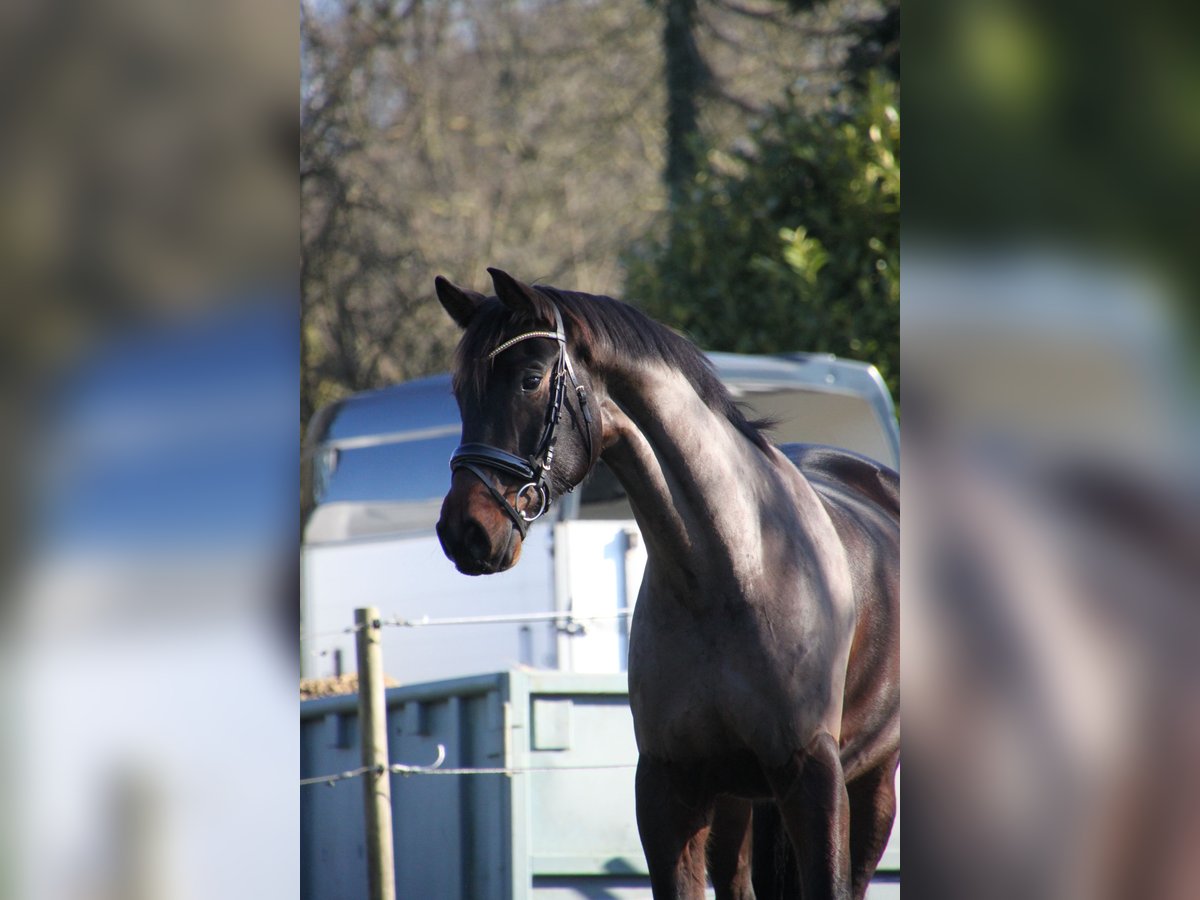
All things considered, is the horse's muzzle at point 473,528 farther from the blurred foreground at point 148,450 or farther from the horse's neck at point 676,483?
the blurred foreground at point 148,450

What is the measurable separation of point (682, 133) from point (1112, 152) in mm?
11970

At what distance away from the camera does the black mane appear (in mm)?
2971

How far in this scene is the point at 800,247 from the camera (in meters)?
9.77

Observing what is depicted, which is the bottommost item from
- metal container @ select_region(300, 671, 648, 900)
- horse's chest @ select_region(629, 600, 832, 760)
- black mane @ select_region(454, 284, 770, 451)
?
metal container @ select_region(300, 671, 648, 900)

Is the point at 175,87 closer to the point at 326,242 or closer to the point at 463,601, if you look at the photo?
the point at 463,601

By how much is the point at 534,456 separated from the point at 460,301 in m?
0.43

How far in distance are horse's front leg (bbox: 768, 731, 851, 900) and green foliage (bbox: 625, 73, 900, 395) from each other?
6705mm

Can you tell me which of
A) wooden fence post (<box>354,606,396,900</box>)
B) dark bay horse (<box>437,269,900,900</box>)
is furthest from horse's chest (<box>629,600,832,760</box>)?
wooden fence post (<box>354,606,396,900</box>)

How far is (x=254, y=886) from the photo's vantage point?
117 centimetres

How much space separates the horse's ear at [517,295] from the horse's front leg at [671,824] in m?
1.03

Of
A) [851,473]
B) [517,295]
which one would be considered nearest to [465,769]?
[851,473]

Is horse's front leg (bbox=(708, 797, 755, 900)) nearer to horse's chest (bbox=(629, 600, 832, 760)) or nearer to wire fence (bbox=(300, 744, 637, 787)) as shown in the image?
horse's chest (bbox=(629, 600, 832, 760))

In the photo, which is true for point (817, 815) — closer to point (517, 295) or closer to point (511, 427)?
point (511, 427)

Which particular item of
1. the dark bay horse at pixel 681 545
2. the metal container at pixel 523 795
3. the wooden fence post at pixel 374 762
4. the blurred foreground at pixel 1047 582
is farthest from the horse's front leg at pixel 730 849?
the blurred foreground at pixel 1047 582
